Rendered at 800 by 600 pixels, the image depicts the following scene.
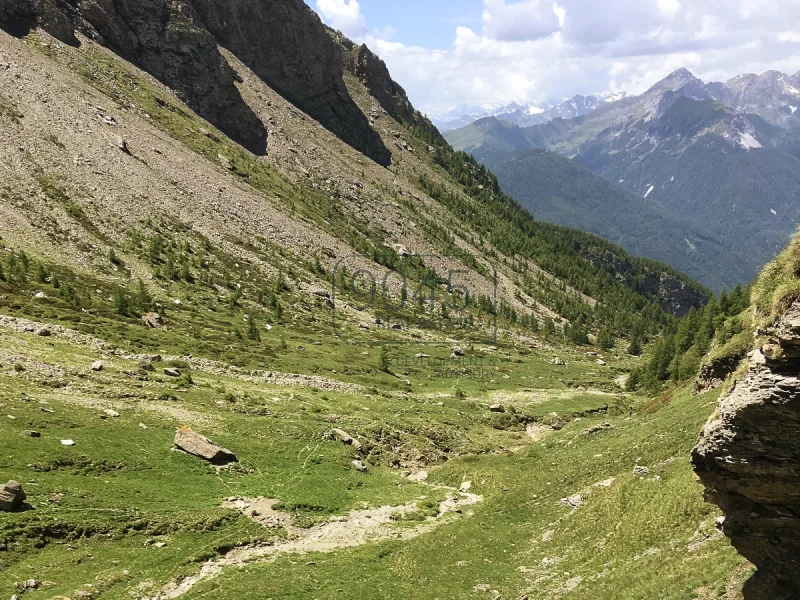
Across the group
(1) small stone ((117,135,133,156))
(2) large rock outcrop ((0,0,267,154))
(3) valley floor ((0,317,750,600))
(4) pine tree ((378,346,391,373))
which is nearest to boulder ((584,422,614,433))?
(3) valley floor ((0,317,750,600))

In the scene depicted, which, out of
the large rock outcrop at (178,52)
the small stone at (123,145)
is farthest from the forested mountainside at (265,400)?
the large rock outcrop at (178,52)

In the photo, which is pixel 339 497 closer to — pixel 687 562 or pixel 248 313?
pixel 687 562

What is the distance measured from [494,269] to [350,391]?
13481 cm

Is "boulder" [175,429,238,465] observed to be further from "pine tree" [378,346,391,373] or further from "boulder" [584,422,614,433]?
"pine tree" [378,346,391,373]

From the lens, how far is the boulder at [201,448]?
40.3 meters

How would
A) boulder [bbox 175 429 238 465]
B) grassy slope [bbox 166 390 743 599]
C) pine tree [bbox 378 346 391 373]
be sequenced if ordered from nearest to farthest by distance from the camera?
1. grassy slope [bbox 166 390 743 599]
2. boulder [bbox 175 429 238 465]
3. pine tree [bbox 378 346 391 373]

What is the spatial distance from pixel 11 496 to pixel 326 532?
1838cm

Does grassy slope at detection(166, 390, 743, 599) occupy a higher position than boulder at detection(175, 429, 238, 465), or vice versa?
grassy slope at detection(166, 390, 743, 599)

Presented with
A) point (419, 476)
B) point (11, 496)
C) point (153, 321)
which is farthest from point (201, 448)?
point (153, 321)

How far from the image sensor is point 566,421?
Answer: 7019cm

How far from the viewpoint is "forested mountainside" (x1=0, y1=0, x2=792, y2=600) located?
92.3ft

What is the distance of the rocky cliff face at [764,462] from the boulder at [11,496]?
3279cm

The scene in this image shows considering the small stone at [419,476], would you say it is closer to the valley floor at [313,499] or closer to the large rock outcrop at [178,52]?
Answer: the valley floor at [313,499]

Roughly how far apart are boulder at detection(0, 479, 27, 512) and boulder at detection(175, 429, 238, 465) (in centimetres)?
1280
